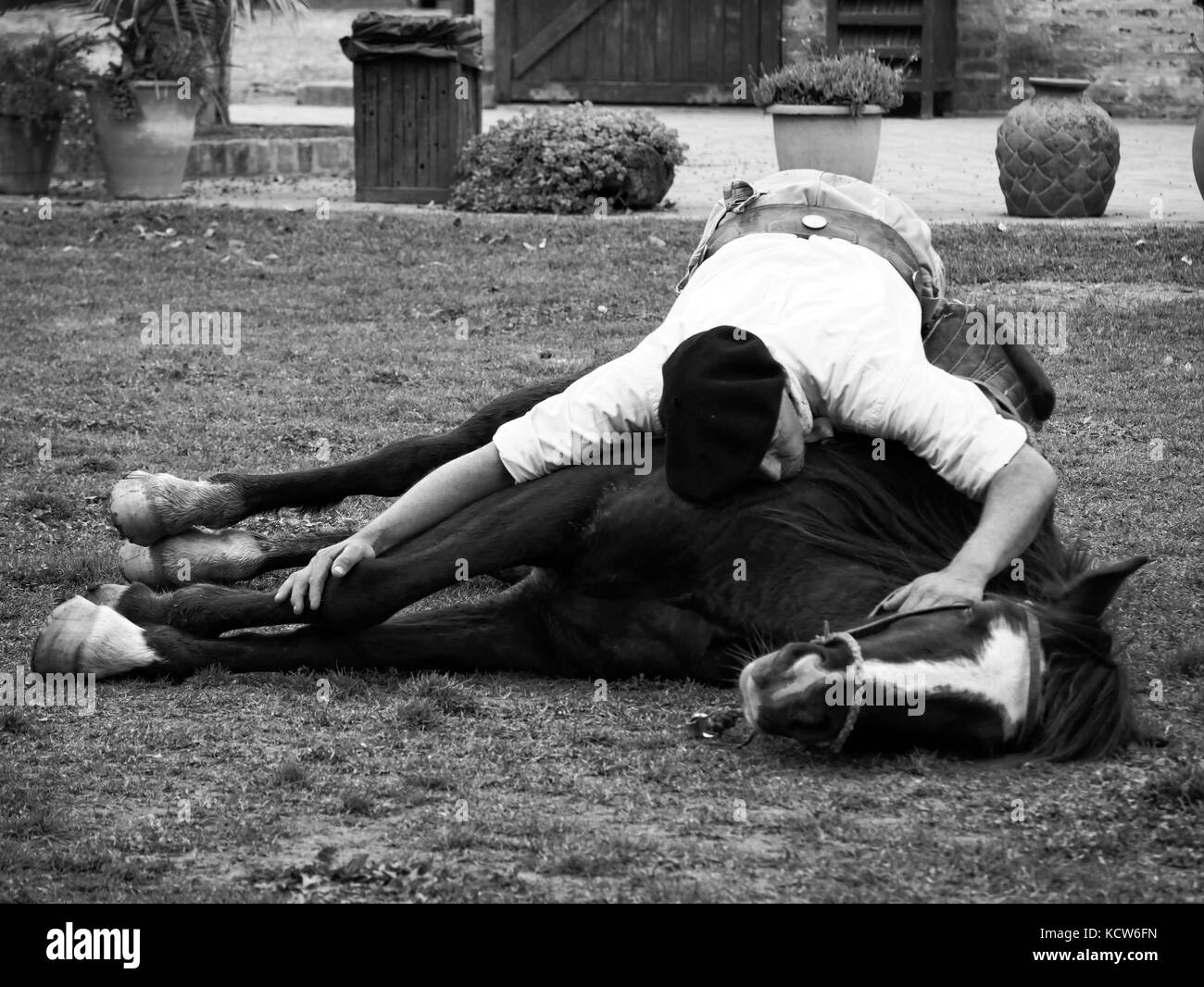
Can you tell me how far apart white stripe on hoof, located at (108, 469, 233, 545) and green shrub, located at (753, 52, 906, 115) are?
26.9 feet

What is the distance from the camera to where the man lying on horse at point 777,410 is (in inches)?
149

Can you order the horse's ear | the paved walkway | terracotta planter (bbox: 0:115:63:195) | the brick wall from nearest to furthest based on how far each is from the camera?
1. the horse's ear
2. the paved walkway
3. terracotta planter (bbox: 0:115:63:195)
4. the brick wall

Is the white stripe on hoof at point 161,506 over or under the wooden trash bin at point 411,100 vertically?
under

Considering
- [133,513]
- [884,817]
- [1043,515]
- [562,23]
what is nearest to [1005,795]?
[884,817]

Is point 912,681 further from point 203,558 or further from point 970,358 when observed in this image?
point 203,558

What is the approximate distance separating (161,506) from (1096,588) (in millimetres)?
2669

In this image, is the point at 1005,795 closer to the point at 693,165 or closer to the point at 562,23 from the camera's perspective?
the point at 693,165

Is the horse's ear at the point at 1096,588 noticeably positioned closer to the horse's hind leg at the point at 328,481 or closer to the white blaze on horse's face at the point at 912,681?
the white blaze on horse's face at the point at 912,681

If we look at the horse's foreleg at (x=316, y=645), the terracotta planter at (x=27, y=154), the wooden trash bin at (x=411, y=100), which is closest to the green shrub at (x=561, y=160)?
the wooden trash bin at (x=411, y=100)

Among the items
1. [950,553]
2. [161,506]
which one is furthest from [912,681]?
[161,506]

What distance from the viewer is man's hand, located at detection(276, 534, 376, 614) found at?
13.4 feet

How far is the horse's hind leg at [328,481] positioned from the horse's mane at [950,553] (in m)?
1.22

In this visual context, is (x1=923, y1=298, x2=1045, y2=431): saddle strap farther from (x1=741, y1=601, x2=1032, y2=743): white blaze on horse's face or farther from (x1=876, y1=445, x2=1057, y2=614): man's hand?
(x1=741, y1=601, x2=1032, y2=743): white blaze on horse's face

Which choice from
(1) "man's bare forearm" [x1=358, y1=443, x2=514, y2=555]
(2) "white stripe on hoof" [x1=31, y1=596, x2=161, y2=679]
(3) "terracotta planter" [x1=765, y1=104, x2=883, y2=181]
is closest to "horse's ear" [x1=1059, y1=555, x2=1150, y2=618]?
(1) "man's bare forearm" [x1=358, y1=443, x2=514, y2=555]
